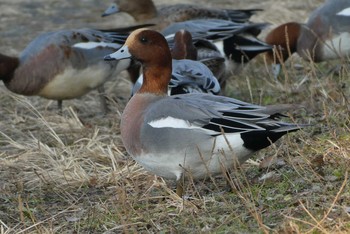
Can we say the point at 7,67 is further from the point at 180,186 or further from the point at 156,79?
the point at 180,186

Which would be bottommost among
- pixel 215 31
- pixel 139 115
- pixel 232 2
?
pixel 232 2

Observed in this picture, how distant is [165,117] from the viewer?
175 inches

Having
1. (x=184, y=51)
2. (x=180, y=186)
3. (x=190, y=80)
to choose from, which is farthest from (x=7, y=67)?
(x=180, y=186)

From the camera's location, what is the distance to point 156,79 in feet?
15.8

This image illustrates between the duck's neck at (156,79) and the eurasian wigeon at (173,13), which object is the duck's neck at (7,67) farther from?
the duck's neck at (156,79)

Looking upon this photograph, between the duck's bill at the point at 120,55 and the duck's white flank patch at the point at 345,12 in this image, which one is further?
the duck's white flank patch at the point at 345,12

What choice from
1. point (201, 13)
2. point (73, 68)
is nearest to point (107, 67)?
point (73, 68)

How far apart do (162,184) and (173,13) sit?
394 cm

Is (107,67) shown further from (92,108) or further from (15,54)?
(15,54)

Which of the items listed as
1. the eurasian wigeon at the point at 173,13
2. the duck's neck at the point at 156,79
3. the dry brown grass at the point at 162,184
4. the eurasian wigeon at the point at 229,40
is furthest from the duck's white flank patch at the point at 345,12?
the duck's neck at the point at 156,79

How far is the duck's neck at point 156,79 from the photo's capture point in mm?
4801

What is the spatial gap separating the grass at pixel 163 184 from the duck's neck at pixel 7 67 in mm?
307

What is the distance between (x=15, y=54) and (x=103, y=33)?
66.2 inches

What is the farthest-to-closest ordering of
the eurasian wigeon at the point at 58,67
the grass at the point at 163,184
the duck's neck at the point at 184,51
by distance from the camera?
the eurasian wigeon at the point at 58,67
the duck's neck at the point at 184,51
the grass at the point at 163,184
